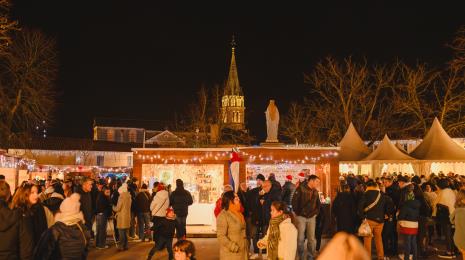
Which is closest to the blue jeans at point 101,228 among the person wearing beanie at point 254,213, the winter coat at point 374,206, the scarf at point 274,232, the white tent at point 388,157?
the person wearing beanie at point 254,213

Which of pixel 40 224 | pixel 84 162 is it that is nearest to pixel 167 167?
pixel 40 224

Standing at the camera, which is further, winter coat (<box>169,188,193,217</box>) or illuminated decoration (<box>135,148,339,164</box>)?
illuminated decoration (<box>135,148,339,164</box>)

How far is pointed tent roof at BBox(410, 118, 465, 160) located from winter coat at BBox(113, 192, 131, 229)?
51.2ft

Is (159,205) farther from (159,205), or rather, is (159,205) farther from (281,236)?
(281,236)

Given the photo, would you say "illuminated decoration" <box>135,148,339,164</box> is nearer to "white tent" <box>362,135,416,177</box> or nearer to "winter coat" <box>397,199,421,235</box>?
"white tent" <box>362,135,416,177</box>

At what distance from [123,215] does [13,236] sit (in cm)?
709

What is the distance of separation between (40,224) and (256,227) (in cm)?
628

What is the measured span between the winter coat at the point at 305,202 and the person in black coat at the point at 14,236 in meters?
5.95

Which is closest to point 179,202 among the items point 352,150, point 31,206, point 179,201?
point 179,201

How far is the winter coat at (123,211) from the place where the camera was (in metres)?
13.5

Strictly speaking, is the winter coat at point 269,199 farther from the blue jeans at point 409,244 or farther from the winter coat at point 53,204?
the winter coat at point 53,204

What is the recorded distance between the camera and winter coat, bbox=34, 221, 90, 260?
634 cm

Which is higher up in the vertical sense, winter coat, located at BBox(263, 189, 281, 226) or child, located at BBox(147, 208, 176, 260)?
winter coat, located at BBox(263, 189, 281, 226)

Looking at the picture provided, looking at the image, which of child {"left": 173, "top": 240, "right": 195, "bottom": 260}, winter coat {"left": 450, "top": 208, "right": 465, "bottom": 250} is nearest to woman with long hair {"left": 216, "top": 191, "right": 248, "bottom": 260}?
child {"left": 173, "top": 240, "right": 195, "bottom": 260}
